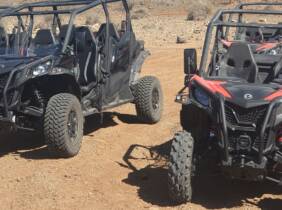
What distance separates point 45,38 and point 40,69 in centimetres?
109

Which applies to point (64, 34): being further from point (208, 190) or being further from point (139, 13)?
point (139, 13)

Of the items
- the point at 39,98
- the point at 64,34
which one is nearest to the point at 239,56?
the point at 39,98

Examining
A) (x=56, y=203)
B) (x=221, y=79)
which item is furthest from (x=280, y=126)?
(x=56, y=203)

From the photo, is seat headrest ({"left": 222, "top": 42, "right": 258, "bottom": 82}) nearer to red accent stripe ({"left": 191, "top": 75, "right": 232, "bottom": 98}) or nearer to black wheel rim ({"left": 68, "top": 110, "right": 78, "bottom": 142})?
red accent stripe ({"left": 191, "top": 75, "right": 232, "bottom": 98})

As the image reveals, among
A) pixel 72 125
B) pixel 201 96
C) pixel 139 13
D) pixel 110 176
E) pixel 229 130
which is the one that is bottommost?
pixel 139 13

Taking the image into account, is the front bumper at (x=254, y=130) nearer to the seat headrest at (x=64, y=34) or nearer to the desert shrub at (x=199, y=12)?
the seat headrest at (x=64, y=34)

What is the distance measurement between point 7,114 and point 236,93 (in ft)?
9.63

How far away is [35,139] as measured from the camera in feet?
29.8

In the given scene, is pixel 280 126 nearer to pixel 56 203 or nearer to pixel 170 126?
pixel 56 203

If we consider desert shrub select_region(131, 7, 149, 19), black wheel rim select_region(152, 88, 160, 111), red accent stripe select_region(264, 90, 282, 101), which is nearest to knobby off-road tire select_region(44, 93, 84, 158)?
black wheel rim select_region(152, 88, 160, 111)

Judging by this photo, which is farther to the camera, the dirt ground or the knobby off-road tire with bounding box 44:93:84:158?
the knobby off-road tire with bounding box 44:93:84:158

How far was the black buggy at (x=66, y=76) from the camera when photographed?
7.73m

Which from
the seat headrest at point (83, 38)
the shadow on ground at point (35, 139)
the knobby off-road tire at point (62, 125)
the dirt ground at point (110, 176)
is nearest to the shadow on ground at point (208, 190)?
the dirt ground at point (110, 176)

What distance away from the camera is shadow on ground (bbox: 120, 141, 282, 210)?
618cm
